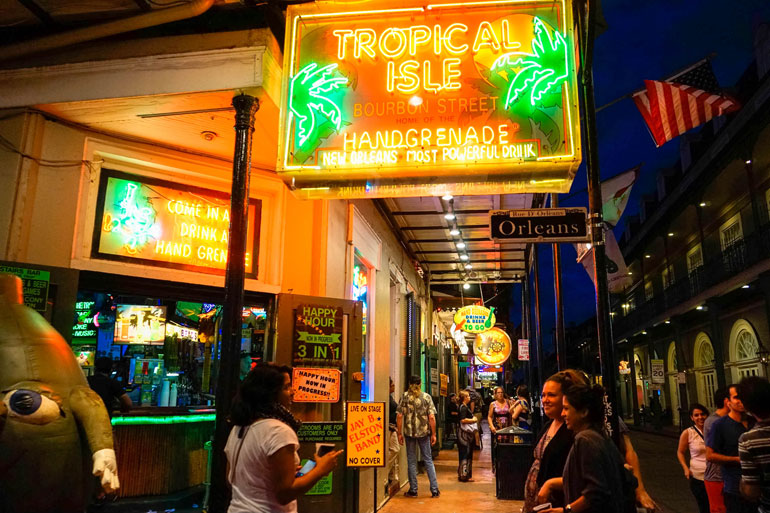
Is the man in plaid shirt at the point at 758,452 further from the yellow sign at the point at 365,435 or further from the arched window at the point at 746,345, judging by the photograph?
the arched window at the point at 746,345

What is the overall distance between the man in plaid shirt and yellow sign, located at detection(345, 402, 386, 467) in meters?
3.50

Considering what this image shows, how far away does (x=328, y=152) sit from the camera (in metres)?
5.37

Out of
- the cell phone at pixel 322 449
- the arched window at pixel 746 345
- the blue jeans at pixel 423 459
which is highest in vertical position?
the arched window at pixel 746 345

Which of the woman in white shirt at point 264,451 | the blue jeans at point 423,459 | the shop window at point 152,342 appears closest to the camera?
the woman in white shirt at point 264,451

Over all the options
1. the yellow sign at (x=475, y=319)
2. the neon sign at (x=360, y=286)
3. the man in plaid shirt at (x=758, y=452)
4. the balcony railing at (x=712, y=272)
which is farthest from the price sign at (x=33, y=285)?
the balcony railing at (x=712, y=272)

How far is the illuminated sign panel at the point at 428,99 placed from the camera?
16.9 ft

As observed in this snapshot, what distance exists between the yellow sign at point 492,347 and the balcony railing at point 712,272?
1181 cm

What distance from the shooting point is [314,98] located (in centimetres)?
557

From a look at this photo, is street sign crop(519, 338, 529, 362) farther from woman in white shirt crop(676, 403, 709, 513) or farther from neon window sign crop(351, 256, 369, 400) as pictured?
woman in white shirt crop(676, 403, 709, 513)

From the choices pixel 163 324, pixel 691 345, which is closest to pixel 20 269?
pixel 163 324

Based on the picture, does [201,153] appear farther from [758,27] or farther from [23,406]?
[758,27]

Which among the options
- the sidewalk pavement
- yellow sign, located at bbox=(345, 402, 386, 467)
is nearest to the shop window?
yellow sign, located at bbox=(345, 402, 386, 467)

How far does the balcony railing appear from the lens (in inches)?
886

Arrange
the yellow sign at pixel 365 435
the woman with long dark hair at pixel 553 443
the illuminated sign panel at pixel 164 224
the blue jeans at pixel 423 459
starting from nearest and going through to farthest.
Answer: the woman with long dark hair at pixel 553 443 < the yellow sign at pixel 365 435 < the illuminated sign panel at pixel 164 224 < the blue jeans at pixel 423 459
